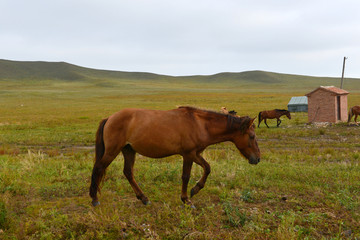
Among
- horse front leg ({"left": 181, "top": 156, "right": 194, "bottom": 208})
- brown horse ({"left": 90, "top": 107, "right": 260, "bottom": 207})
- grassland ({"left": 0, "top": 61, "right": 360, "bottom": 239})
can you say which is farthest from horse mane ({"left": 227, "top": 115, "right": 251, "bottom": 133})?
grassland ({"left": 0, "top": 61, "right": 360, "bottom": 239})

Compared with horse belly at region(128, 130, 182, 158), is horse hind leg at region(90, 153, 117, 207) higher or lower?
lower

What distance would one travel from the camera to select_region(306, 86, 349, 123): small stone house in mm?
22562

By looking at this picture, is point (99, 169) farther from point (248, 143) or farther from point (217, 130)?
point (248, 143)

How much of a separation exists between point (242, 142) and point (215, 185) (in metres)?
1.32

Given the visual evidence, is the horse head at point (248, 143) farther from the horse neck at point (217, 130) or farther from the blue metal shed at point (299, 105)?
the blue metal shed at point (299, 105)

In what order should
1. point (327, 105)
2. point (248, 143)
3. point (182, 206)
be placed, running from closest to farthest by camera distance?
point (182, 206)
point (248, 143)
point (327, 105)

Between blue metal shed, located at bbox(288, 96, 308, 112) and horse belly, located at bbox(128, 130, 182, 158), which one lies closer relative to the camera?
A: horse belly, located at bbox(128, 130, 182, 158)

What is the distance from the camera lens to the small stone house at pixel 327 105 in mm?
22562

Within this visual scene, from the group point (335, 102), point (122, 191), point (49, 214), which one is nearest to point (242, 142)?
point (122, 191)

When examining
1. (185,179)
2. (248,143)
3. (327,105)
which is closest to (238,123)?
(248,143)

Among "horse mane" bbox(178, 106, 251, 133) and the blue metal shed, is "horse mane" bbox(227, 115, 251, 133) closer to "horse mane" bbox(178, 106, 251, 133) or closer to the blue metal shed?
"horse mane" bbox(178, 106, 251, 133)

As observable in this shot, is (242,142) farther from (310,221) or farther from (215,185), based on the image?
(310,221)

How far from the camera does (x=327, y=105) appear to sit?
22.8 metres

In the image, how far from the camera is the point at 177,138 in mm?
5473
